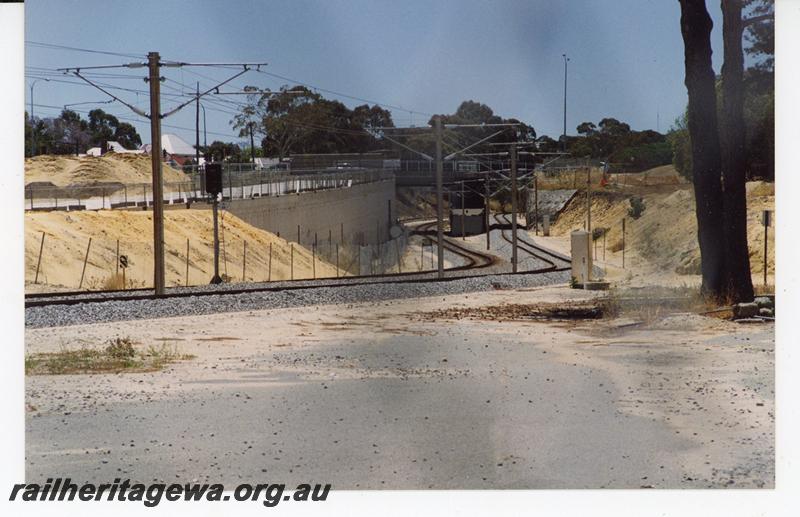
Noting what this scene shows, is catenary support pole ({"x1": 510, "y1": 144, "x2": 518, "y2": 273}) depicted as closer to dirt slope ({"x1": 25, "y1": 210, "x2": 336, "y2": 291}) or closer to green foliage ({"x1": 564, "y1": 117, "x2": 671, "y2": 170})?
green foliage ({"x1": 564, "y1": 117, "x2": 671, "y2": 170})

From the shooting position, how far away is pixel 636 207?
13.2 m

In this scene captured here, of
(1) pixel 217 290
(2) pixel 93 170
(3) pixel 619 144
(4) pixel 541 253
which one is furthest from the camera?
(2) pixel 93 170

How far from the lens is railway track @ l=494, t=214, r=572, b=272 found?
59.0ft

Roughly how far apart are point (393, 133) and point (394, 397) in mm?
3198

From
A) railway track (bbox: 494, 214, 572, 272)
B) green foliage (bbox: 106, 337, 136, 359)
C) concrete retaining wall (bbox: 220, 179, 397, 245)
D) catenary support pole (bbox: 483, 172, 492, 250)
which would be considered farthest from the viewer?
railway track (bbox: 494, 214, 572, 272)

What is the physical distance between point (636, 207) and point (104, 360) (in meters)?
6.64

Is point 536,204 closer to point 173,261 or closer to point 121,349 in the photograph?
point 121,349

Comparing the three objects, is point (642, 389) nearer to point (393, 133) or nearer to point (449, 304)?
point (393, 133)

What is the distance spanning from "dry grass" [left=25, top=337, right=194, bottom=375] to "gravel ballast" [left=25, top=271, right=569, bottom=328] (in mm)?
2284

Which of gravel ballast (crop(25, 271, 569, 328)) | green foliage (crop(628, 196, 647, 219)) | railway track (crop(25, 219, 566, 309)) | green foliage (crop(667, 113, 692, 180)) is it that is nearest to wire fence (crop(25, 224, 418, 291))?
railway track (crop(25, 219, 566, 309))

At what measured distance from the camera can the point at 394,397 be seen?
323 inches

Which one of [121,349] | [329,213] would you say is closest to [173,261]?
[329,213]

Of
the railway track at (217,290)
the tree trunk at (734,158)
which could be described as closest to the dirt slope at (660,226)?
the tree trunk at (734,158)

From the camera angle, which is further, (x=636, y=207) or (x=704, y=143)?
(x=636, y=207)
